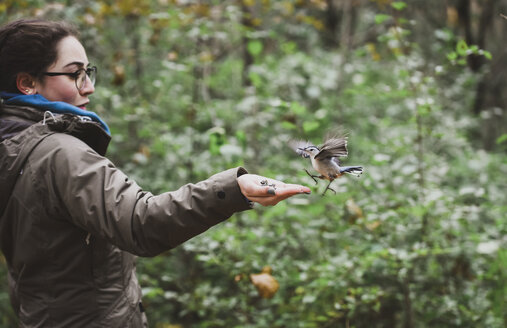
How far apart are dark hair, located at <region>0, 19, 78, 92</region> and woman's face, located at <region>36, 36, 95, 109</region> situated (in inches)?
0.9

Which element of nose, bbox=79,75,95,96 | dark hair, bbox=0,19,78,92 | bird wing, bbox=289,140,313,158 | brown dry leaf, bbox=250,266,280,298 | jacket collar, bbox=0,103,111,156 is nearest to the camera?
bird wing, bbox=289,140,313,158

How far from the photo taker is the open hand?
1.26 meters

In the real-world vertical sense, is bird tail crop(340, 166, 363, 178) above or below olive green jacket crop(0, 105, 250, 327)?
above

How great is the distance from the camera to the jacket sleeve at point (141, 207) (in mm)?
1303

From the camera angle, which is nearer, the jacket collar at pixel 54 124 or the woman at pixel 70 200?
the woman at pixel 70 200

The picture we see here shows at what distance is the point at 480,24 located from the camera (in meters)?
7.62

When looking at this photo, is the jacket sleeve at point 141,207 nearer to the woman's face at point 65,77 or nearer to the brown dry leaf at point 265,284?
the woman's face at point 65,77

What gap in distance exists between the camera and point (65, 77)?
1.66 meters

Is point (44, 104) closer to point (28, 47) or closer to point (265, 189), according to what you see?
point (28, 47)

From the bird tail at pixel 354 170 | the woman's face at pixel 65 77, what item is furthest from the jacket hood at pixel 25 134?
the bird tail at pixel 354 170

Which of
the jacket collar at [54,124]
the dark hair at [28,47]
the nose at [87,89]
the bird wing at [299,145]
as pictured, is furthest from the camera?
the nose at [87,89]

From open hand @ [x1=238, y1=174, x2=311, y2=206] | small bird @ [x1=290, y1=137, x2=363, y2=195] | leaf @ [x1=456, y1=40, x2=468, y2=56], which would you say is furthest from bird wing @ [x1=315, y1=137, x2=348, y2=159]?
leaf @ [x1=456, y1=40, x2=468, y2=56]

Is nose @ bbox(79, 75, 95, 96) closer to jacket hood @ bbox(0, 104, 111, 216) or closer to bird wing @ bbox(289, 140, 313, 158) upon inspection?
jacket hood @ bbox(0, 104, 111, 216)

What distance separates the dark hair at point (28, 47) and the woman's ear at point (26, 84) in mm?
18
